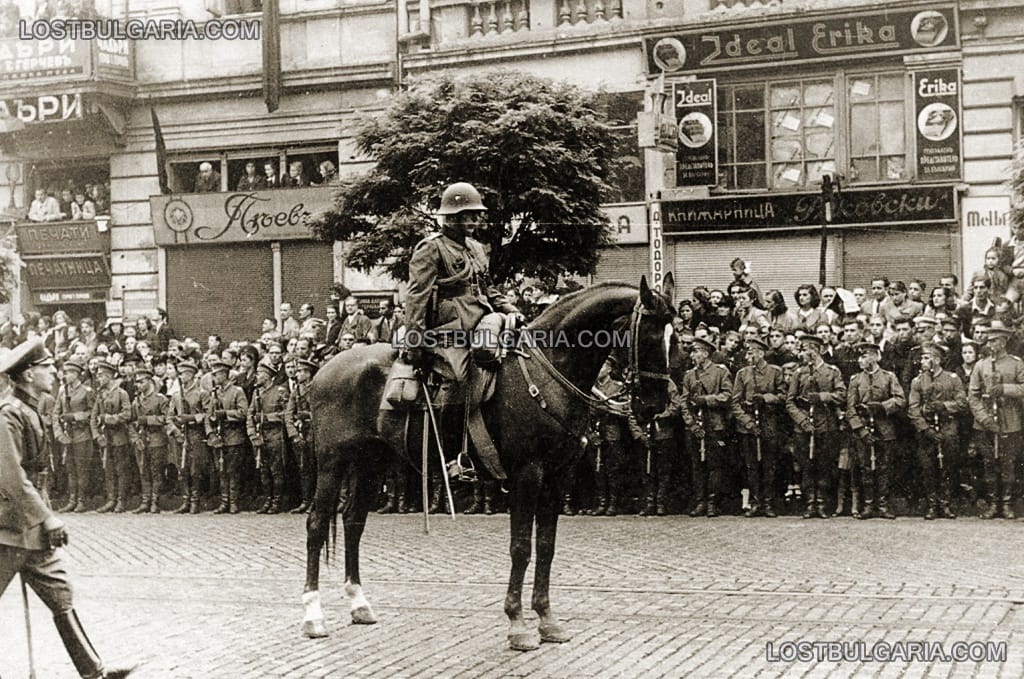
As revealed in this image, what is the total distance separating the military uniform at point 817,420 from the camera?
15.7 m

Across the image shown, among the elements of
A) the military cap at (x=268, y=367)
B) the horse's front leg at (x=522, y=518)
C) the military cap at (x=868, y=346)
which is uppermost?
the military cap at (x=868, y=346)

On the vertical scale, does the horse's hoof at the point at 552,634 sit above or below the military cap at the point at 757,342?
below

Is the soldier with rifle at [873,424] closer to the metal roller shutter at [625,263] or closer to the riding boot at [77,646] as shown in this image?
the metal roller shutter at [625,263]

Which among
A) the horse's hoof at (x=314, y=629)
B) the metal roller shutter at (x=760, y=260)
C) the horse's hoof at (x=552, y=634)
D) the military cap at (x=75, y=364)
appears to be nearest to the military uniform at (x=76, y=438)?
the military cap at (x=75, y=364)

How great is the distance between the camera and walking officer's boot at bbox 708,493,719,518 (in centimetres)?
1612

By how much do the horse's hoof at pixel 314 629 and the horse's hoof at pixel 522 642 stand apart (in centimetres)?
144

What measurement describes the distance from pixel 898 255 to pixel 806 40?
4.07 meters

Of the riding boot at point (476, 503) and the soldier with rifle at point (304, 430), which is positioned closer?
the riding boot at point (476, 503)

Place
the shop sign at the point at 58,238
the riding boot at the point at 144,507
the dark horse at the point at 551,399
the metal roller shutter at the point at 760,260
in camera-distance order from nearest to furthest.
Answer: the dark horse at the point at 551,399 → the riding boot at the point at 144,507 → the metal roller shutter at the point at 760,260 → the shop sign at the point at 58,238

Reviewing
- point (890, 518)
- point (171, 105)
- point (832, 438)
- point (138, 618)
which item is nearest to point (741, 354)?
point (832, 438)

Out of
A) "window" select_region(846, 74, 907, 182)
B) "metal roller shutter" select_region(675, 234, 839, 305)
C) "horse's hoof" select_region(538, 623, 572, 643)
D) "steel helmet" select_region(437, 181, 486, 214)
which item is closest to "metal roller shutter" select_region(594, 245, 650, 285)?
Result: "metal roller shutter" select_region(675, 234, 839, 305)

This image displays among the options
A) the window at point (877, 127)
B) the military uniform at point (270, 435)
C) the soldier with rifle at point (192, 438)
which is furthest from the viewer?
the window at point (877, 127)

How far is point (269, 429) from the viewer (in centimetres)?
1820

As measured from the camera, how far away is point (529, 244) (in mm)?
19031
